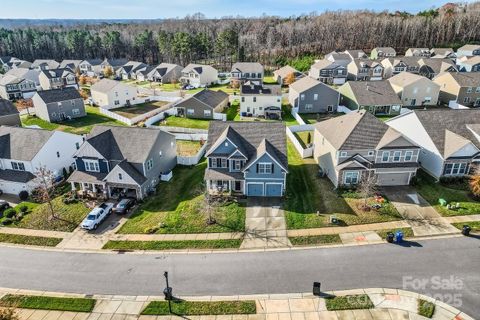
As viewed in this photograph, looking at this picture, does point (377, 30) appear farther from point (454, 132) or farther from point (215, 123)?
point (215, 123)

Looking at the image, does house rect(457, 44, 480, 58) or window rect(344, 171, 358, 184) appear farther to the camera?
house rect(457, 44, 480, 58)

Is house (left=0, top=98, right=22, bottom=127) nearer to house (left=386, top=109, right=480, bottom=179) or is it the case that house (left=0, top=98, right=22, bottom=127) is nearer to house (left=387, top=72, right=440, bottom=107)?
house (left=386, top=109, right=480, bottom=179)

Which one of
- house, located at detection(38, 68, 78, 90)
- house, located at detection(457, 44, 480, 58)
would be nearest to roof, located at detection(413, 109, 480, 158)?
house, located at detection(457, 44, 480, 58)

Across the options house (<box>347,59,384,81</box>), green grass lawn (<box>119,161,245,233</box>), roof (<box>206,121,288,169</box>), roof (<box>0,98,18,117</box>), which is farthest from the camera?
house (<box>347,59,384,81</box>)

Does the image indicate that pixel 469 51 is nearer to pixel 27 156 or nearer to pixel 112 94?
pixel 112 94

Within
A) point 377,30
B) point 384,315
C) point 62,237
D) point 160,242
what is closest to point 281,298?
point 384,315

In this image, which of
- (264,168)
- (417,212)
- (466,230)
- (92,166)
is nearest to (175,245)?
(264,168)
